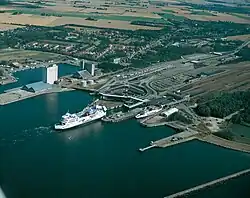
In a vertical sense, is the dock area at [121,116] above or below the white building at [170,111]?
below

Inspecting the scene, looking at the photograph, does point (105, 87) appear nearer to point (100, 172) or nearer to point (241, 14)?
point (100, 172)

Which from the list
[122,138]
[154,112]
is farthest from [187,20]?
[122,138]

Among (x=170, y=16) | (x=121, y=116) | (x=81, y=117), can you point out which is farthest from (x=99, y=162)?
(x=170, y=16)

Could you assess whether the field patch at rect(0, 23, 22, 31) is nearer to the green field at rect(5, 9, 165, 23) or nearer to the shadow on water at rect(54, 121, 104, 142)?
the green field at rect(5, 9, 165, 23)

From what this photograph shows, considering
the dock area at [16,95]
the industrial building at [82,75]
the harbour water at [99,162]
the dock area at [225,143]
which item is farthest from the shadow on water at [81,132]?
the industrial building at [82,75]

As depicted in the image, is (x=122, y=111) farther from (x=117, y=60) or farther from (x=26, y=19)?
(x=26, y=19)

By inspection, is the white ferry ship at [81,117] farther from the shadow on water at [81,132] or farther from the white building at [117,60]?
the white building at [117,60]

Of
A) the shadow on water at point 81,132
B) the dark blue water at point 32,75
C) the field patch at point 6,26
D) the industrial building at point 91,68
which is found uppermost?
the field patch at point 6,26

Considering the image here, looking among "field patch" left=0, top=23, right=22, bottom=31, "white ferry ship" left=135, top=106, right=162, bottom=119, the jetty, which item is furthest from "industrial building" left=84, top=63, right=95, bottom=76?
"field patch" left=0, top=23, right=22, bottom=31
